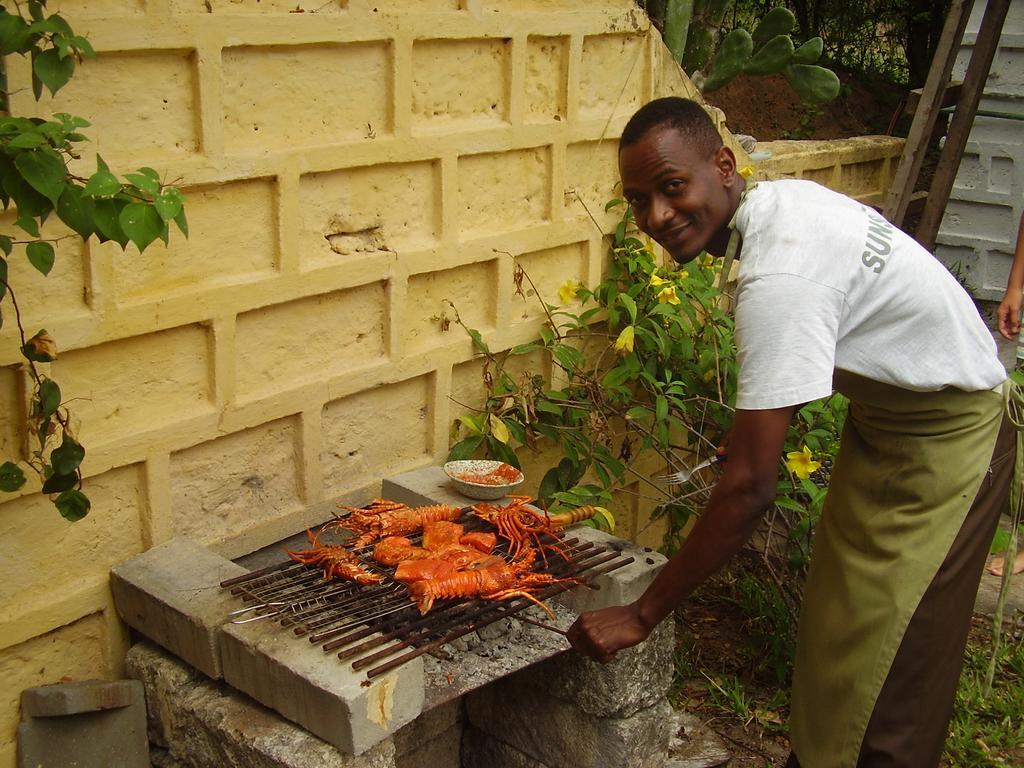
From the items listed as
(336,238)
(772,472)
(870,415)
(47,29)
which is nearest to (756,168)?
(336,238)

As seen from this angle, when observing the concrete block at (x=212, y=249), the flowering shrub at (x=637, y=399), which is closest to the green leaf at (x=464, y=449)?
the flowering shrub at (x=637, y=399)

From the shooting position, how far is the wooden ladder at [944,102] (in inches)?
298

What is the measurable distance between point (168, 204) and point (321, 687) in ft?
3.98

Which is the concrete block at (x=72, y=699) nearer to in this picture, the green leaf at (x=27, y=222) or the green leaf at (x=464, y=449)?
the green leaf at (x=27, y=222)

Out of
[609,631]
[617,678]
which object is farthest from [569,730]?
[609,631]

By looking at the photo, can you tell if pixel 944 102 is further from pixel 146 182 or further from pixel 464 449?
pixel 146 182

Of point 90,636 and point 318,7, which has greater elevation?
point 318,7

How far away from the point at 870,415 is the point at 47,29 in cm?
220

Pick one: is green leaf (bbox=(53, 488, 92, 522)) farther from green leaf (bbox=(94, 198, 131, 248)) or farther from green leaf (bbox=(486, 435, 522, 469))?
green leaf (bbox=(486, 435, 522, 469))

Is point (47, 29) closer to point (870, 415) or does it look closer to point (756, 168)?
point (870, 415)

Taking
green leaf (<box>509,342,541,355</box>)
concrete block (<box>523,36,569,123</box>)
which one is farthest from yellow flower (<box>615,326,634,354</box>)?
concrete block (<box>523,36,569,123</box>)

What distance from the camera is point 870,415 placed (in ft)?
10.1

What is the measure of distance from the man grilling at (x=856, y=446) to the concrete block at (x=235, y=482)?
143cm

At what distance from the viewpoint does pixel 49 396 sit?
306cm
